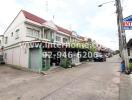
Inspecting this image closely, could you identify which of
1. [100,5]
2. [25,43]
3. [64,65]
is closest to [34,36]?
[25,43]

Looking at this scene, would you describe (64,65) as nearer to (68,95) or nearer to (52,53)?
(52,53)

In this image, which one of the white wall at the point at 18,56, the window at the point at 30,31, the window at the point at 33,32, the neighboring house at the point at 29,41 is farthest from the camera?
the window at the point at 33,32

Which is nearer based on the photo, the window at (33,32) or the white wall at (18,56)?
the white wall at (18,56)

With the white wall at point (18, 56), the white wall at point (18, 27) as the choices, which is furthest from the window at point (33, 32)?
the white wall at point (18, 56)

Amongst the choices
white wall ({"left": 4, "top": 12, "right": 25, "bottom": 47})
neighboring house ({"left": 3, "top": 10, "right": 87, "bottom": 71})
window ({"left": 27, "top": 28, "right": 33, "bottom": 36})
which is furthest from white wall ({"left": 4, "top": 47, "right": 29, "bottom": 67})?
window ({"left": 27, "top": 28, "right": 33, "bottom": 36})

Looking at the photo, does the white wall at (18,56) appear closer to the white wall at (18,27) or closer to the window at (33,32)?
the white wall at (18,27)

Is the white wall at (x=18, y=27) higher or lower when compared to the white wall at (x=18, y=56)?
higher

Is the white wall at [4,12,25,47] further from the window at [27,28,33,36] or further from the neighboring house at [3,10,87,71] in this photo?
the window at [27,28,33,36]

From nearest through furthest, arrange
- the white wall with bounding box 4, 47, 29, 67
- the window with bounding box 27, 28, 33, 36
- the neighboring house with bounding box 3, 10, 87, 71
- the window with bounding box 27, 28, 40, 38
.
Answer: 1. the neighboring house with bounding box 3, 10, 87, 71
2. the white wall with bounding box 4, 47, 29, 67
3. the window with bounding box 27, 28, 33, 36
4. the window with bounding box 27, 28, 40, 38

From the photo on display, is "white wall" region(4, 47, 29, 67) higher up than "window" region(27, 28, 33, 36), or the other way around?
"window" region(27, 28, 33, 36)

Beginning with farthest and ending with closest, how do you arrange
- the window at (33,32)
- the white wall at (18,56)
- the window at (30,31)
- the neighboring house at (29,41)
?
the window at (33,32)
the window at (30,31)
the white wall at (18,56)
the neighboring house at (29,41)

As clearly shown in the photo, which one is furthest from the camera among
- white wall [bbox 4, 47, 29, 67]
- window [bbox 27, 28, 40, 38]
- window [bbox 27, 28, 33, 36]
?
window [bbox 27, 28, 40, 38]

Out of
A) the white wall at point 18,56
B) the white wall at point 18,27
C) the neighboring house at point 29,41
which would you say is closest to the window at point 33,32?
the neighboring house at point 29,41

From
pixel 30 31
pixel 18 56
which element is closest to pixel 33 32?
pixel 30 31
